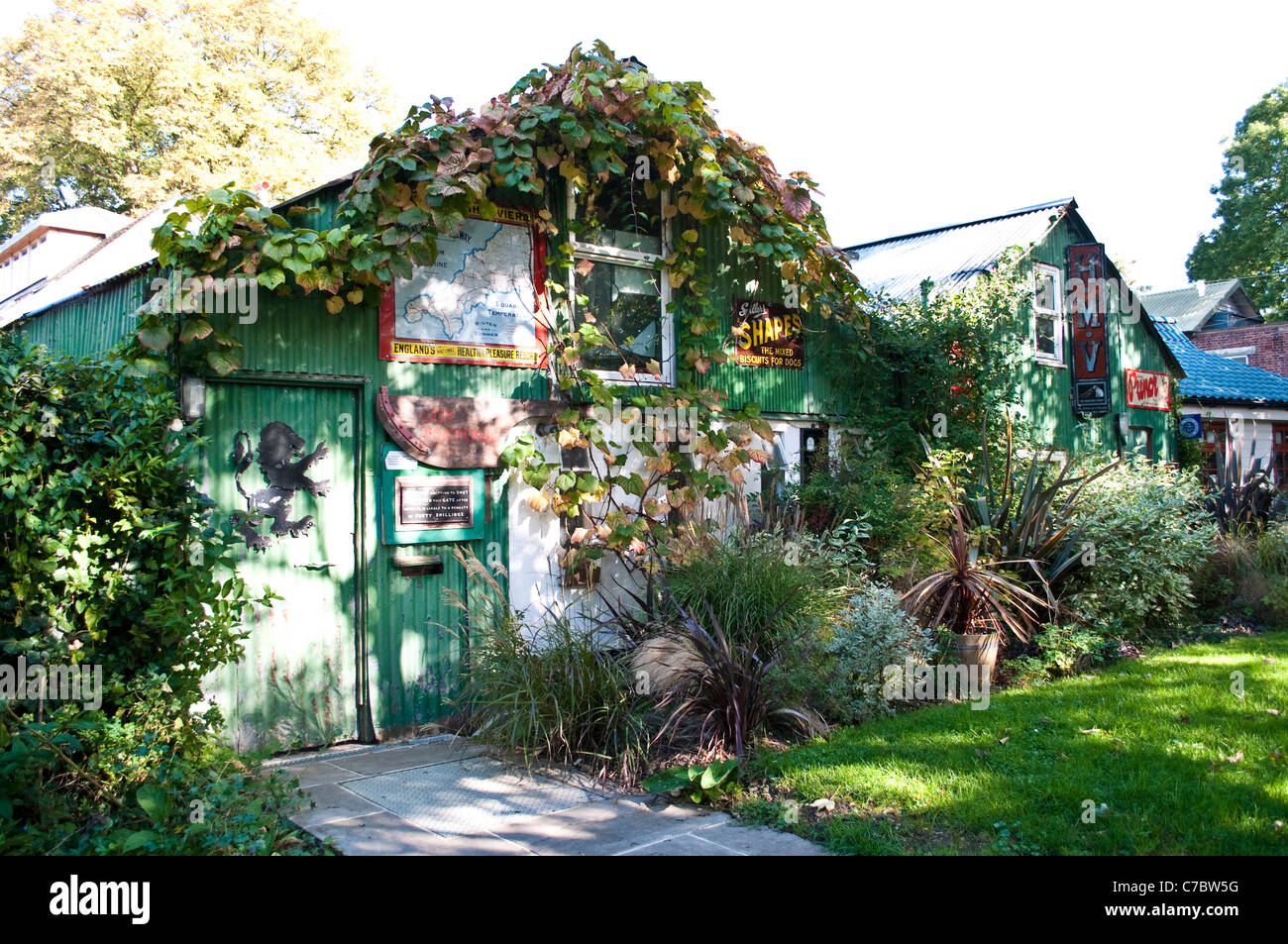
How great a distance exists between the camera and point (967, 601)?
7.71m

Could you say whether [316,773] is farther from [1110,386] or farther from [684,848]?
[1110,386]

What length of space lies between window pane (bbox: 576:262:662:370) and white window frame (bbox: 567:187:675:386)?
40 mm

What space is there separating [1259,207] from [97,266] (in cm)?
4229

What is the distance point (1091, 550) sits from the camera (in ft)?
27.5

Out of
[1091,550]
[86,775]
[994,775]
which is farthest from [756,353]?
[86,775]

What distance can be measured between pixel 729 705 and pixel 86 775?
353 cm

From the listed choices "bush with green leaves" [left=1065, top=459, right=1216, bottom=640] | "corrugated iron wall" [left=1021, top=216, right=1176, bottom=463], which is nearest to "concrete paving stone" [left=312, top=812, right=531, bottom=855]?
"bush with green leaves" [left=1065, top=459, right=1216, bottom=640]

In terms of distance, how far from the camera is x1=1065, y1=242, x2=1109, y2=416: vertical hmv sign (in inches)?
524

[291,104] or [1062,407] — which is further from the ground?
[291,104]

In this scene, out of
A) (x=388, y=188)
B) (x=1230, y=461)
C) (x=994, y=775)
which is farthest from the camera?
(x=1230, y=461)

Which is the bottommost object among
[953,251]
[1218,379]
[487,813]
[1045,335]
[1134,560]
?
[487,813]

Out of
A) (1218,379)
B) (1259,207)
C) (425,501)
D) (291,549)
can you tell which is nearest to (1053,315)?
(1218,379)
